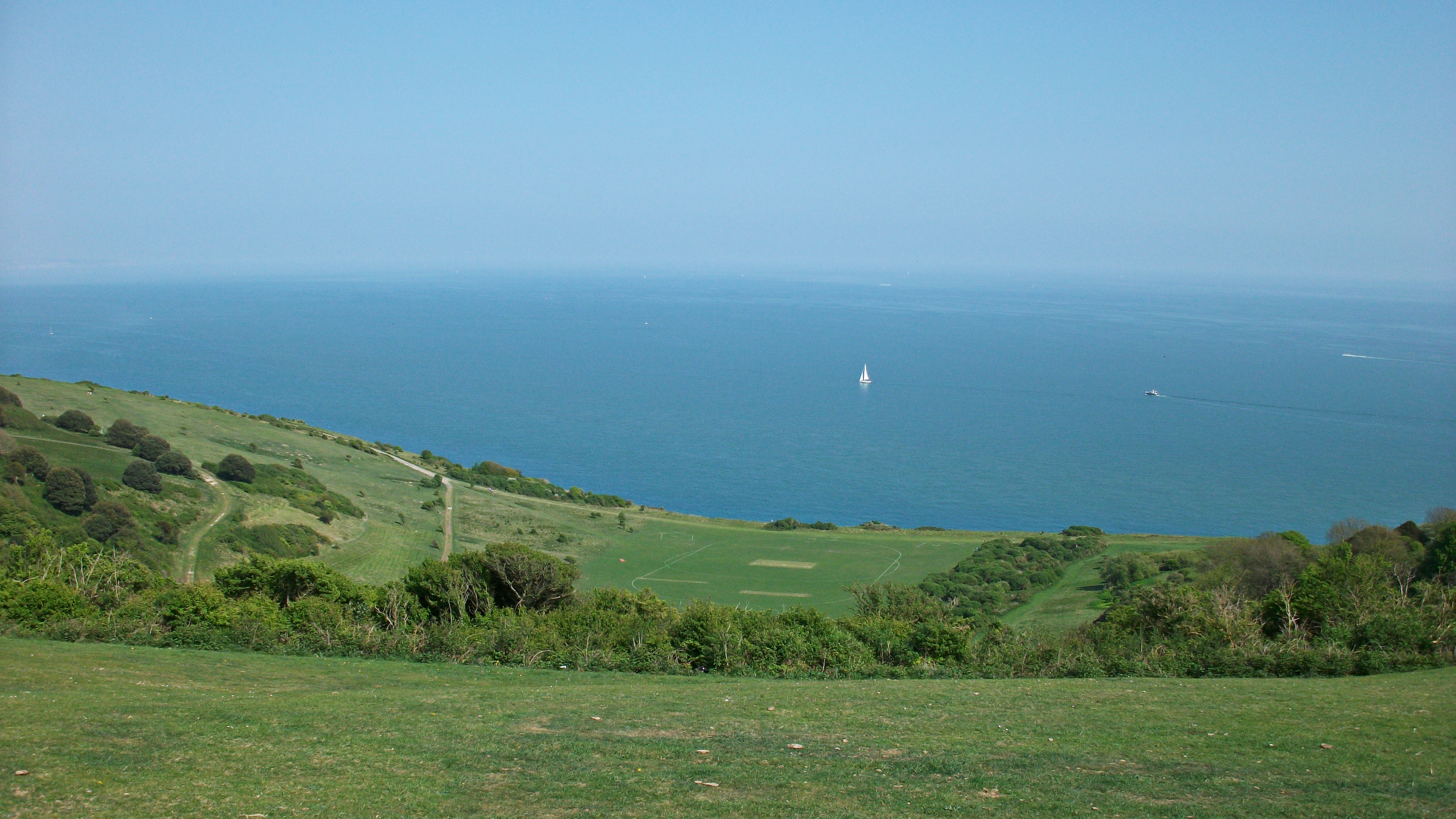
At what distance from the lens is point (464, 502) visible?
52969mm

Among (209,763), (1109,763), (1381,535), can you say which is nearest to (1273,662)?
(1109,763)

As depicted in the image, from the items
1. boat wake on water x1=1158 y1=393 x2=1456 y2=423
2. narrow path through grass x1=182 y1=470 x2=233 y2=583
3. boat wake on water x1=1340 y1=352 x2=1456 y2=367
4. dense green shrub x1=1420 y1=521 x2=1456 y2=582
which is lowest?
narrow path through grass x1=182 y1=470 x2=233 y2=583

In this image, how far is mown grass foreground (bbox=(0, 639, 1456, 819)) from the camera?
8297 mm

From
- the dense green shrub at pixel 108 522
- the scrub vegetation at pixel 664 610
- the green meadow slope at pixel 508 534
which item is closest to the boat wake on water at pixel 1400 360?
the green meadow slope at pixel 508 534

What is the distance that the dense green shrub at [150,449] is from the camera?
42.1 metres

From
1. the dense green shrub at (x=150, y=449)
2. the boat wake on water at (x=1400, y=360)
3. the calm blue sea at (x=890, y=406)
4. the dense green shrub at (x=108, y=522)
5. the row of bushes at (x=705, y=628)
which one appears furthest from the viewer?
the boat wake on water at (x=1400, y=360)

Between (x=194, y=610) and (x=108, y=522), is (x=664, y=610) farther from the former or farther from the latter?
(x=108, y=522)

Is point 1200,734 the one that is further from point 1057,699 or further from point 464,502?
point 464,502

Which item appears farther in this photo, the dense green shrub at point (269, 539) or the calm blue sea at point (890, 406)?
the calm blue sea at point (890, 406)

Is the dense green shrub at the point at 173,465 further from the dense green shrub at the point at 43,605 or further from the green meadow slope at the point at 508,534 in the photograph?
the dense green shrub at the point at 43,605

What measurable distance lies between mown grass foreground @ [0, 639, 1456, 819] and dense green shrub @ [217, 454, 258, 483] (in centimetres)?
3050

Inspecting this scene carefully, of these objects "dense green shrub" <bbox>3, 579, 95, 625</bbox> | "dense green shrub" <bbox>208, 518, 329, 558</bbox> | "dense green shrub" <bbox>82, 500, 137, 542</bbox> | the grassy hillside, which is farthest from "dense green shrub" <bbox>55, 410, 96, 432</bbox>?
the grassy hillside

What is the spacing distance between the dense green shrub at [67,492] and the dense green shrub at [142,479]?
3570mm

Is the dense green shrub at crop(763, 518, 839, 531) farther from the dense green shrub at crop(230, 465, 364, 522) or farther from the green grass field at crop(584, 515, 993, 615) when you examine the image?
the dense green shrub at crop(230, 465, 364, 522)
